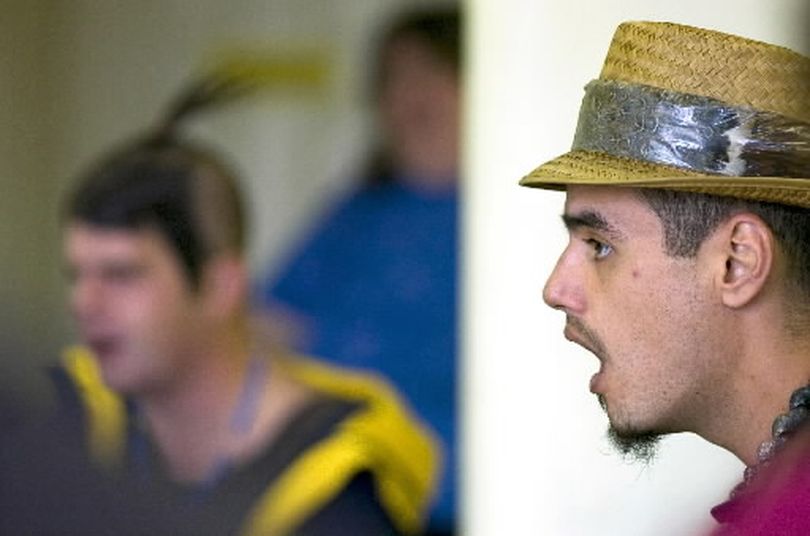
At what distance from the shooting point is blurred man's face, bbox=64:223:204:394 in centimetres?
368

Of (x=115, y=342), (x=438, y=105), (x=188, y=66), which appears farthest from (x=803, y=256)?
(x=188, y=66)

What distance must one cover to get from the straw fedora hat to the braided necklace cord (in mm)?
200

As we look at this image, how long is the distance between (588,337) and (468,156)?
5.53 ft

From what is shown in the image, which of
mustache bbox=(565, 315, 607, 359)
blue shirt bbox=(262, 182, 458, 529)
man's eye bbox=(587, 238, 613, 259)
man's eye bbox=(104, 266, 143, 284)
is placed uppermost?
man's eye bbox=(587, 238, 613, 259)

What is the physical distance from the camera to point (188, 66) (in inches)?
198

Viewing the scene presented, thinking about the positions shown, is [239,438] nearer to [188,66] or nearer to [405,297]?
[405,297]

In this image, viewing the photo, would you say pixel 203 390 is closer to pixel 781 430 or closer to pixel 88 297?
pixel 88 297

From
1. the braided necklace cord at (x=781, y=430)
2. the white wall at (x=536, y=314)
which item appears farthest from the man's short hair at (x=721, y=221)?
the white wall at (x=536, y=314)

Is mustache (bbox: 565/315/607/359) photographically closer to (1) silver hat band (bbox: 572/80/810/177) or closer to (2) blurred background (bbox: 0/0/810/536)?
(1) silver hat band (bbox: 572/80/810/177)

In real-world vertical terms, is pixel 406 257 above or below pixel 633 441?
below

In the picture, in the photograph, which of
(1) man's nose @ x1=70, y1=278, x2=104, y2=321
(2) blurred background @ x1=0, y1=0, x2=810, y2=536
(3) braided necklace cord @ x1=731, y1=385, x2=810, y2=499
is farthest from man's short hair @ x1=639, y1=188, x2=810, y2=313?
(1) man's nose @ x1=70, y1=278, x2=104, y2=321

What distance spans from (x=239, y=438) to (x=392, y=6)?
4.77 feet

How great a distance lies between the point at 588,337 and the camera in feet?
7.23

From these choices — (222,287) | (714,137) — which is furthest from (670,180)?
(222,287)
